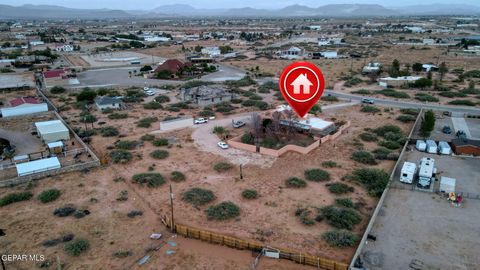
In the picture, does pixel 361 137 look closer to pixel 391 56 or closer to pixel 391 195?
pixel 391 195

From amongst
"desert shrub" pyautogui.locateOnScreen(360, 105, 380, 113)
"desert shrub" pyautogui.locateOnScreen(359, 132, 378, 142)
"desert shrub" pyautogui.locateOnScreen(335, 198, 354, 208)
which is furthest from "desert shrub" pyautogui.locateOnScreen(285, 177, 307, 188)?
"desert shrub" pyautogui.locateOnScreen(360, 105, 380, 113)

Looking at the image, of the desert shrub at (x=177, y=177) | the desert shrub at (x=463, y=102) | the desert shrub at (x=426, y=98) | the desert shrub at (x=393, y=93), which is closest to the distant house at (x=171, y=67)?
the desert shrub at (x=393, y=93)

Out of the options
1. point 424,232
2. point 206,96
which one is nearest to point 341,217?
point 424,232

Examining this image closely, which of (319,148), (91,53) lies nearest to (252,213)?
(319,148)

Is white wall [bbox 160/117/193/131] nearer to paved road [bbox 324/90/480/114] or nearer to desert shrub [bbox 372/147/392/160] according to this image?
desert shrub [bbox 372/147/392/160]

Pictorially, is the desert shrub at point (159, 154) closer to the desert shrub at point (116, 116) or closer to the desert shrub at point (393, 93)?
the desert shrub at point (116, 116)

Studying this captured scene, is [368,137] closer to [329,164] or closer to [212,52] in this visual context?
[329,164]
